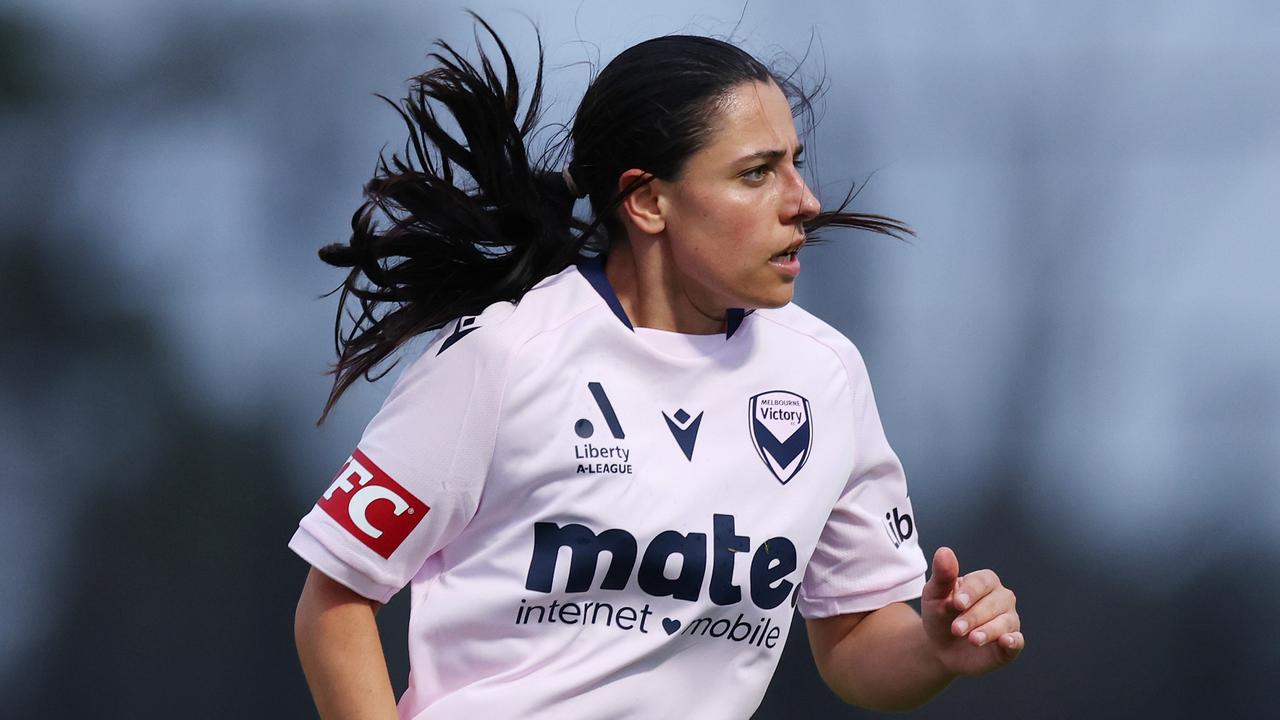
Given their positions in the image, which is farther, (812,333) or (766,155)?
(812,333)

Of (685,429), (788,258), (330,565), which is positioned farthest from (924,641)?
(330,565)

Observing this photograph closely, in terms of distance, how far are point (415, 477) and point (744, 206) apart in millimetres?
558

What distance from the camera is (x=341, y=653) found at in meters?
1.94

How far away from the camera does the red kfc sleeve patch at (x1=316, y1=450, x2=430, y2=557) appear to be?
75.6 inches

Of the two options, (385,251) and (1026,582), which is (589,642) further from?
(1026,582)

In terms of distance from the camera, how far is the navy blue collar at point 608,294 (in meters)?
2.04

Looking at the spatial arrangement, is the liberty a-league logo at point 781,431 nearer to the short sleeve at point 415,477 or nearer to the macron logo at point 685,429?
the macron logo at point 685,429

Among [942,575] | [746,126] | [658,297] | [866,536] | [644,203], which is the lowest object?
[866,536]

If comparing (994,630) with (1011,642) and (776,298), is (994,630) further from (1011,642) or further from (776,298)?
(776,298)

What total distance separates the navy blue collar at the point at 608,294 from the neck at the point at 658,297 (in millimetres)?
19

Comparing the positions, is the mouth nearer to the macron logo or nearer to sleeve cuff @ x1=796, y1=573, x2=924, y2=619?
the macron logo

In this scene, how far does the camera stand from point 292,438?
3.96 m

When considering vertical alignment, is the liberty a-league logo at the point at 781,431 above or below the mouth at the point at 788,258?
below

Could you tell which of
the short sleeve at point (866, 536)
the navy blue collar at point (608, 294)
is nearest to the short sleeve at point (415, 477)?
the navy blue collar at point (608, 294)
